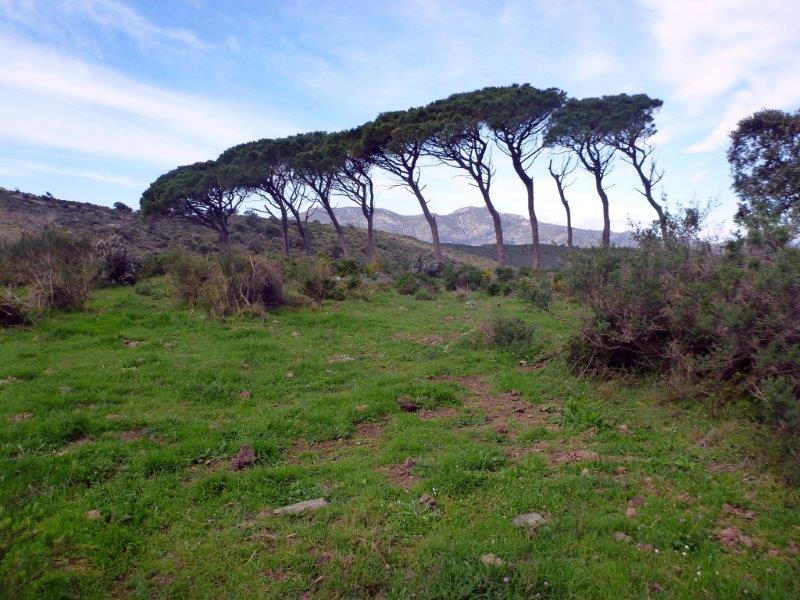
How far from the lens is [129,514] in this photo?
3754mm

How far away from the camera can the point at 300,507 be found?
12.7 ft

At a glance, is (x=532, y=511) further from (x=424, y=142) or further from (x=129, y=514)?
(x=424, y=142)

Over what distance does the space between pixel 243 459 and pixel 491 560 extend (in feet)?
7.94

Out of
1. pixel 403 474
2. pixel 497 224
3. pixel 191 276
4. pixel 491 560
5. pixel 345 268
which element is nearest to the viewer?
pixel 491 560

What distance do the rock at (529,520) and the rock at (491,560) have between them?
0.38 meters

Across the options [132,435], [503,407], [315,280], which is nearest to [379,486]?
[503,407]

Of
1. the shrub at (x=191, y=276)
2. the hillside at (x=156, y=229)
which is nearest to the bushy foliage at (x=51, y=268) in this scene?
the shrub at (x=191, y=276)

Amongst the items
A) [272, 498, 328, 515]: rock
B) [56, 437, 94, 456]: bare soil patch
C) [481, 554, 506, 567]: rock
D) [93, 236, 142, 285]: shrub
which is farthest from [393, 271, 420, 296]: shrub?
[481, 554, 506, 567]: rock

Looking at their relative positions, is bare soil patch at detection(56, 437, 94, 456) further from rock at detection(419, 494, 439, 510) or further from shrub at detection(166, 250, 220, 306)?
shrub at detection(166, 250, 220, 306)

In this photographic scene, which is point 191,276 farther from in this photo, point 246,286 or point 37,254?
point 37,254

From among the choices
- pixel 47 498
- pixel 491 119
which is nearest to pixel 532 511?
pixel 47 498

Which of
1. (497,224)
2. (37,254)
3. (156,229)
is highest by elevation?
(497,224)

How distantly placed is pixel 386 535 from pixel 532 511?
0.98 meters

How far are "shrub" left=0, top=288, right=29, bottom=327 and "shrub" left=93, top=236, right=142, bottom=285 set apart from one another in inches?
203
